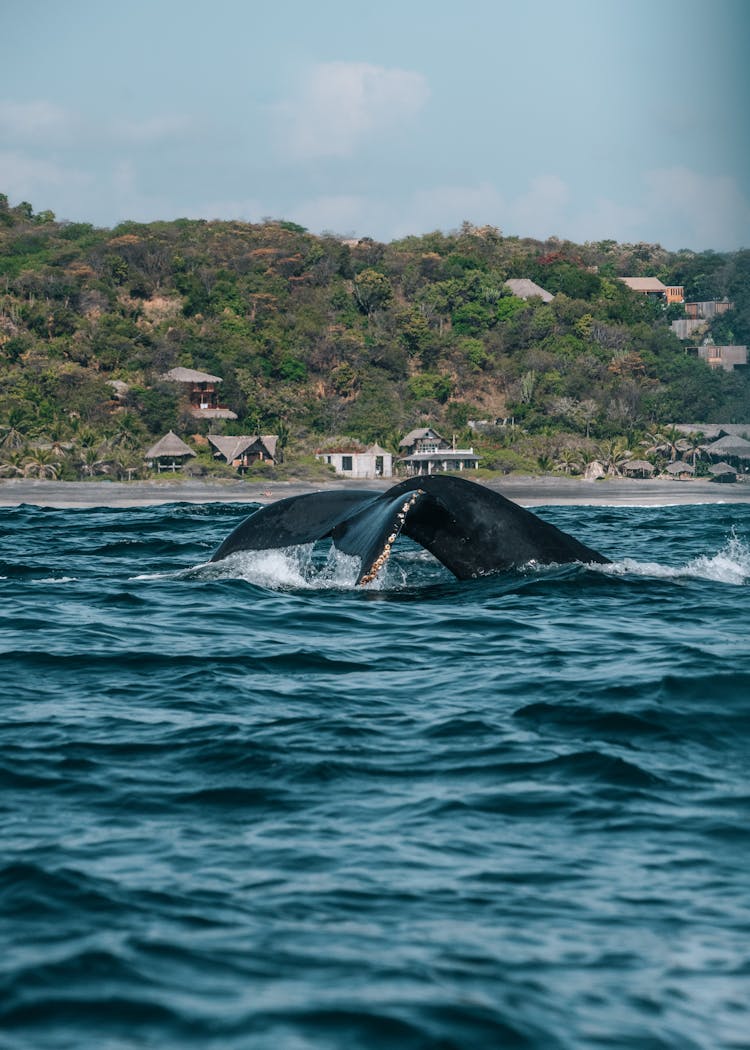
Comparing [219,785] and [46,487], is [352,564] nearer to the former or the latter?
[219,785]

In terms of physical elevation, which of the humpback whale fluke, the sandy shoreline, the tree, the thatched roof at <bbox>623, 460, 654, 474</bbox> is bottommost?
the sandy shoreline

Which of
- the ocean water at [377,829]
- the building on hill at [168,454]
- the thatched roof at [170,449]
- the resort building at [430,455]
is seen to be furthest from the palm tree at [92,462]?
the ocean water at [377,829]

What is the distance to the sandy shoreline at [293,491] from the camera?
186 ft

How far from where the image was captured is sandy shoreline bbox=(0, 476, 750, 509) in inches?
2235

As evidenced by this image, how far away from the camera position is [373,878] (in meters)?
5.21

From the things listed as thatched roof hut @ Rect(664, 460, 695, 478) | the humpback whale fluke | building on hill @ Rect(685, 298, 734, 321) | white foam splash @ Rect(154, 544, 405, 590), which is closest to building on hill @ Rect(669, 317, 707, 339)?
building on hill @ Rect(685, 298, 734, 321)

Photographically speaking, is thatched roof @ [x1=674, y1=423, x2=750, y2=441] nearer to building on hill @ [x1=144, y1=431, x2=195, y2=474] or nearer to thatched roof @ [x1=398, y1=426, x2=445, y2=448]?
thatched roof @ [x1=398, y1=426, x2=445, y2=448]

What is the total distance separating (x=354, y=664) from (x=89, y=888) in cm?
436

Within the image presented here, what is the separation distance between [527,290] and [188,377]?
33.8 m

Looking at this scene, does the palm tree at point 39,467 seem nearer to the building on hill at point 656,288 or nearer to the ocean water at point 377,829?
the ocean water at point 377,829

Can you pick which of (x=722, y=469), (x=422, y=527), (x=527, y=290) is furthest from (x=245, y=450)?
(x=422, y=527)

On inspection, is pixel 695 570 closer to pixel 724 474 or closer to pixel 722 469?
pixel 724 474

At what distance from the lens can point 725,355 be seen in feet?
345

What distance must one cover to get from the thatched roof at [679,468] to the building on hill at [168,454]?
92.2ft
